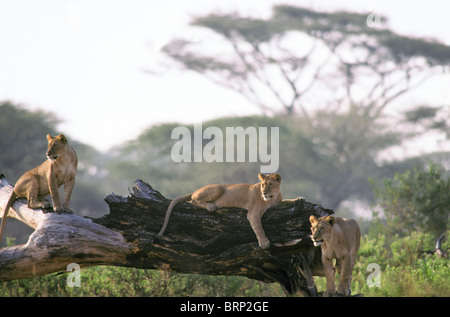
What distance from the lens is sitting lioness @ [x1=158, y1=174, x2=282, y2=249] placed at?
7.56 meters

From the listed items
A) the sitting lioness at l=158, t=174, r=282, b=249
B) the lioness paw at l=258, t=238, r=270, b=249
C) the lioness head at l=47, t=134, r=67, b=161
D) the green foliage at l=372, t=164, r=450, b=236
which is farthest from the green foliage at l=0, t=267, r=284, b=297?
→ the green foliage at l=372, t=164, r=450, b=236

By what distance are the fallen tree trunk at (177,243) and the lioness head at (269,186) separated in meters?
0.24

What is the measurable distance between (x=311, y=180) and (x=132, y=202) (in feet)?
70.9

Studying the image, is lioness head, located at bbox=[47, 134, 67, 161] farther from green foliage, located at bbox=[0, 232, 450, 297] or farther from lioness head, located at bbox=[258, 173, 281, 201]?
green foliage, located at bbox=[0, 232, 450, 297]

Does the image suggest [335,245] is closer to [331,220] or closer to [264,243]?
[331,220]

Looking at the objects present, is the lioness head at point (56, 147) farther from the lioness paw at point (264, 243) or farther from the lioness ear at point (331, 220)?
the lioness ear at point (331, 220)

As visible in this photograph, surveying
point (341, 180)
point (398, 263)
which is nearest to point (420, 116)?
point (341, 180)

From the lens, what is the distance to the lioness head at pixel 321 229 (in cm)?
708

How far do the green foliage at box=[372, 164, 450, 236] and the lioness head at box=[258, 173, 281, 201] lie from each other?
322 inches

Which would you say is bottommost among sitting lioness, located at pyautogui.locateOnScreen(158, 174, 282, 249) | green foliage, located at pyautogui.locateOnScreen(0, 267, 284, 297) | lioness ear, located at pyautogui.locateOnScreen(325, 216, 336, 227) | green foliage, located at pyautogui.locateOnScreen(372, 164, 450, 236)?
green foliage, located at pyautogui.locateOnScreen(0, 267, 284, 297)

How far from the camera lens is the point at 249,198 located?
7746 millimetres
